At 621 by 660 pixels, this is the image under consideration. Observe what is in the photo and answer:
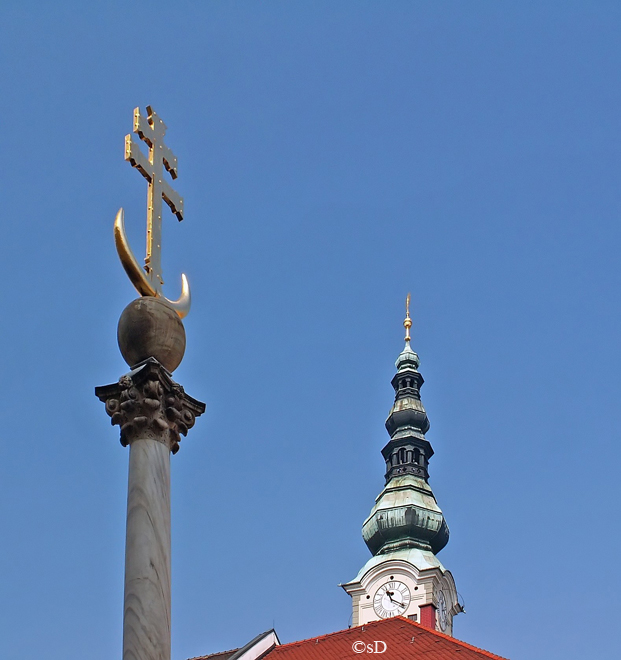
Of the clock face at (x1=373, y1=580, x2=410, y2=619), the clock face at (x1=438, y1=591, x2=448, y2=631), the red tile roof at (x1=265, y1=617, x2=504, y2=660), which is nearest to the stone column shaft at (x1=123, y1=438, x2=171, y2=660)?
the red tile roof at (x1=265, y1=617, x2=504, y2=660)

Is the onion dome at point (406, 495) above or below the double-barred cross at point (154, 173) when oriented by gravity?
above

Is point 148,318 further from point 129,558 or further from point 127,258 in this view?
point 129,558

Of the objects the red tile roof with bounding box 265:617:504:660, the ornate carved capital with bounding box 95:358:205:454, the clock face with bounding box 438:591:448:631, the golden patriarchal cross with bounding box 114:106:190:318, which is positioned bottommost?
the ornate carved capital with bounding box 95:358:205:454

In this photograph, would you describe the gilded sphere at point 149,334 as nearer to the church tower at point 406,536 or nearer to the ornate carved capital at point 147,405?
the ornate carved capital at point 147,405

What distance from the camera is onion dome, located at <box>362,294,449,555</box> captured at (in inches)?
2569

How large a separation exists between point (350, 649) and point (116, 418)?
1814cm

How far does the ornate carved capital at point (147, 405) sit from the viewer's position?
499 inches

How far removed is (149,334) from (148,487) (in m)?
1.45

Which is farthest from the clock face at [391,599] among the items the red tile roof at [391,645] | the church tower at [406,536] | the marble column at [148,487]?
the marble column at [148,487]

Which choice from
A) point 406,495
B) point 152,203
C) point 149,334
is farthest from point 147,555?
point 406,495

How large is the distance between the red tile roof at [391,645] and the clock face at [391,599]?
30.7 meters

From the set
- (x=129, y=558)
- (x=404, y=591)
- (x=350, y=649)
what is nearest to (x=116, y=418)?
(x=129, y=558)

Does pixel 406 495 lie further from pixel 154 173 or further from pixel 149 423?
pixel 149 423

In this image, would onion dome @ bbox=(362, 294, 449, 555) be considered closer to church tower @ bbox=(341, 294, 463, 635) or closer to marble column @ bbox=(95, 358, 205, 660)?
church tower @ bbox=(341, 294, 463, 635)
